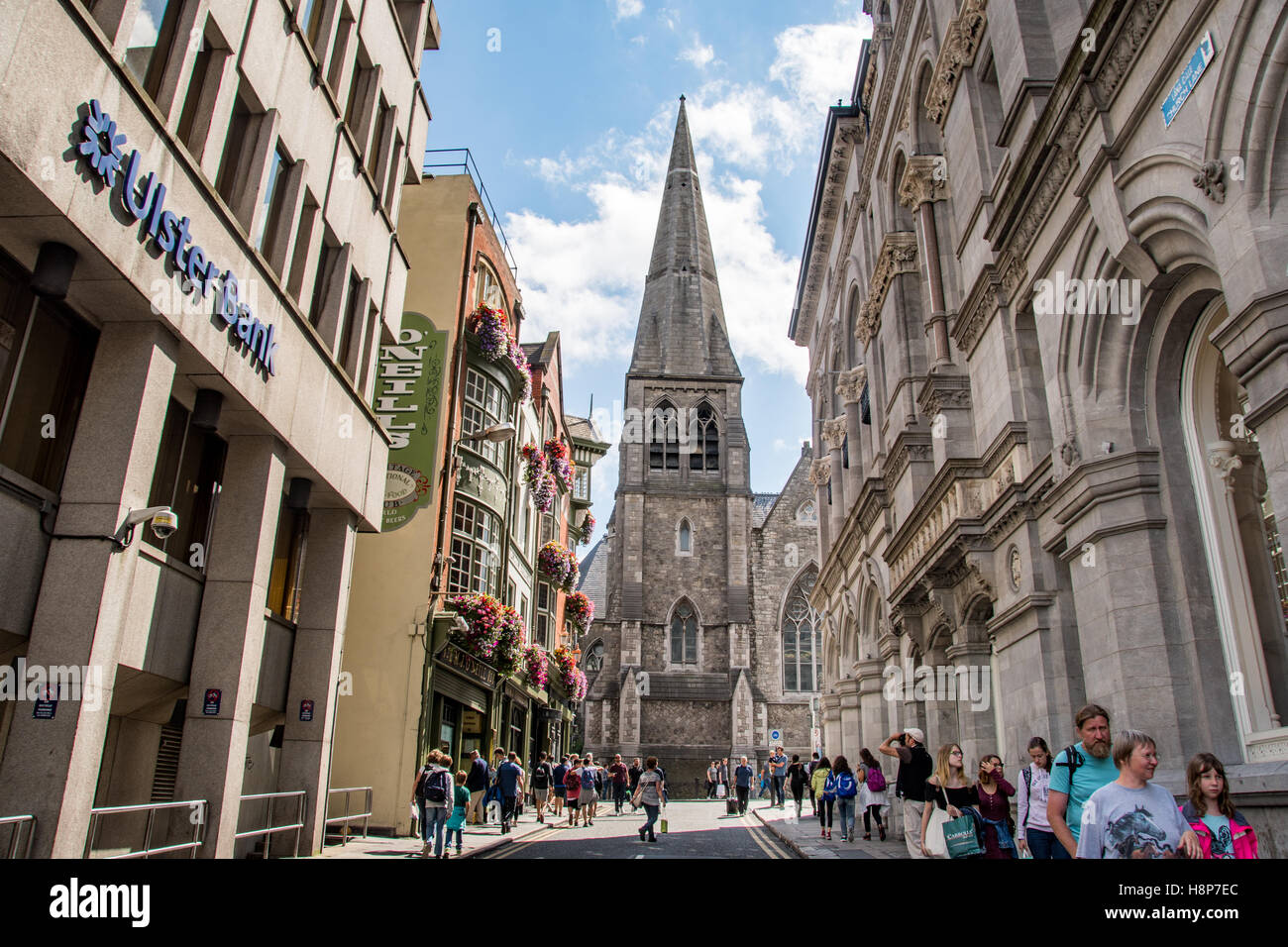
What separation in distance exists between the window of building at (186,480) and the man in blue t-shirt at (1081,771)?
9728mm

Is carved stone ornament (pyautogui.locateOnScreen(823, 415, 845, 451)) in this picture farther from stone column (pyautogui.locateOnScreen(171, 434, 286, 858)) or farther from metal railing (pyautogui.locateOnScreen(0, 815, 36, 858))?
metal railing (pyautogui.locateOnScreen(0, 815, 36, 858))

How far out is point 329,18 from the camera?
13969 millimetres

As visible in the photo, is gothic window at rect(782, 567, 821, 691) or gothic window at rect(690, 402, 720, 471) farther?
gothic window at rect(690, 402, 720, 471)

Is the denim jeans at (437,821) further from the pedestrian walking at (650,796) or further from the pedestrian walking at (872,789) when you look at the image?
the pedestrian walking at (872,789)

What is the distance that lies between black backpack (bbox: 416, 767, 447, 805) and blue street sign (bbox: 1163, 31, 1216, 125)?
41.2 ft

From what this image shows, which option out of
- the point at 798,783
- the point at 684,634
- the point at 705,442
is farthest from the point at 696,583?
the point at 798,783

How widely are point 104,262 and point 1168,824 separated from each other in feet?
30.5

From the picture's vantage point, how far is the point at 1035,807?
7.44m

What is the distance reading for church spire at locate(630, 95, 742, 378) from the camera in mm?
58812

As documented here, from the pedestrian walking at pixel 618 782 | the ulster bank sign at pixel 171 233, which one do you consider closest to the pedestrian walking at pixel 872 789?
the pedestrian walking at pixel 618 782

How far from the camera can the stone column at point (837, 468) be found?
27.5m

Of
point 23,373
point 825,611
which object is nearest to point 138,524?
point 23,373

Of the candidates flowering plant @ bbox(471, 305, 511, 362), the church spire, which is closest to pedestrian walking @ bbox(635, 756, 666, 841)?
flowering plant @ bbox(471, 305, 511, 362)
